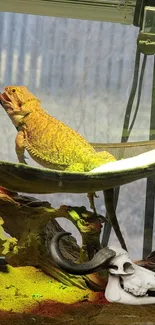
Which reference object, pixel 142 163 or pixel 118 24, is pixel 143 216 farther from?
pixel 118 24

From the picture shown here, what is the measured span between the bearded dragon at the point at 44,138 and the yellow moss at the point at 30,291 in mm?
221

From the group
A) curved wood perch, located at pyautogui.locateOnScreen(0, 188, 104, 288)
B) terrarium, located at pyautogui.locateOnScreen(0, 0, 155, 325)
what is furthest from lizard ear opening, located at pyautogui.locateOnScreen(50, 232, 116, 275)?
curved wood perch, located at pyautogui.locateOnScreen(0, 188, 104, 288)

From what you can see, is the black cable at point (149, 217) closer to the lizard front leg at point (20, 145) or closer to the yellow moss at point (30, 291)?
the yellow moss at point (30, 291)

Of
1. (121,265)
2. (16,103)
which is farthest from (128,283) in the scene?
(16,103)

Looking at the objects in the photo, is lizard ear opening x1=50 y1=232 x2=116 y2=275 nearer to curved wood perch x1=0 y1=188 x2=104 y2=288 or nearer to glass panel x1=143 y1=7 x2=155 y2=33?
curved wood perch x1=0 y1=188 x2=104 y2=288

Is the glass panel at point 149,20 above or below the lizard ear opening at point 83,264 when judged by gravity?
above

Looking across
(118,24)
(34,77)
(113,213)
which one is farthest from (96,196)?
(118,24)

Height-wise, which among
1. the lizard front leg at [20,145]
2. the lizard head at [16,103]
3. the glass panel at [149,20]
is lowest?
the lizard front leg at [20,145]

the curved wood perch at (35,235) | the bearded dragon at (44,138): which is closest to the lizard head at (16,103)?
the bearded dragon at (44,138)

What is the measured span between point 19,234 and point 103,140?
11.9 inches

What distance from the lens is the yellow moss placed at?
45.4 inches

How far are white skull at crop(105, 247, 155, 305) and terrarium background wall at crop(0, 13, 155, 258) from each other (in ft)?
0.57

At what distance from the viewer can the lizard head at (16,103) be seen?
1.25 metres

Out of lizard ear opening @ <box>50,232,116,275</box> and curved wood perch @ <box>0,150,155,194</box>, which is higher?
curved wood perch @ <box>0,150,155,194</box>
